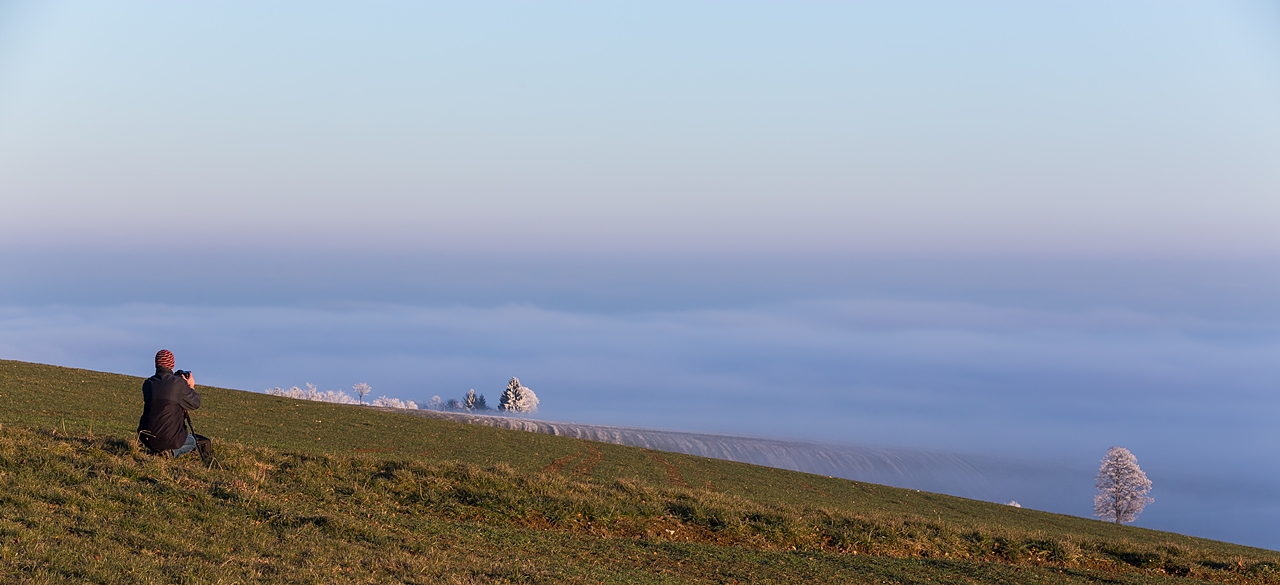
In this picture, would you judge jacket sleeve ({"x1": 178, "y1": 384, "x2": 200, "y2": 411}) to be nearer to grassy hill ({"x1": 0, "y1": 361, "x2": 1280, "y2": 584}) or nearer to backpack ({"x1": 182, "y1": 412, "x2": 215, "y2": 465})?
backpack ({"x1": 182, "y1": 412, "x2": 215, "y2": 465})

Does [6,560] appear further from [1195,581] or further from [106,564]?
[1195,581]

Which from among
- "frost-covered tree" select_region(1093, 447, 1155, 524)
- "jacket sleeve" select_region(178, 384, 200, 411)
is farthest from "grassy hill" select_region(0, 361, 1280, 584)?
"frost-covered tree" select_region(1093, 447, 1155, 524)

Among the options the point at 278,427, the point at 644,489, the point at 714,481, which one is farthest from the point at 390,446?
the point at 644,489

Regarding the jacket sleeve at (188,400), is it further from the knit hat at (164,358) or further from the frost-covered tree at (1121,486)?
the frost-covered tree at (1121,486)

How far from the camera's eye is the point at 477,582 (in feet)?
37.7

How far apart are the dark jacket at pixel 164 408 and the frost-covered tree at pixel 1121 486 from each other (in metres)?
101

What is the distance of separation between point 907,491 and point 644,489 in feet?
118

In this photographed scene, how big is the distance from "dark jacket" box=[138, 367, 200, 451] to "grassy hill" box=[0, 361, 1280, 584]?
497 millimetres

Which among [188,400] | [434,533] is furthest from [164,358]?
[434,533]

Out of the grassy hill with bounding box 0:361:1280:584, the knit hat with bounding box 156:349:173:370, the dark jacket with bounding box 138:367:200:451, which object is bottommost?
the grassy hill with bounding box 0:361:1280:584

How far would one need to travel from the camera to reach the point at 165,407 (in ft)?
56.2

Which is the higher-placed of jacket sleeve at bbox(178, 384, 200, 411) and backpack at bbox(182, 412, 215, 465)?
jacket sleeve at bbox(178, 384, 200, 411)

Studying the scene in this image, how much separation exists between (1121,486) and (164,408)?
10267 centimetres

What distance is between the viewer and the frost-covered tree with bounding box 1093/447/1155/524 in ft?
311
